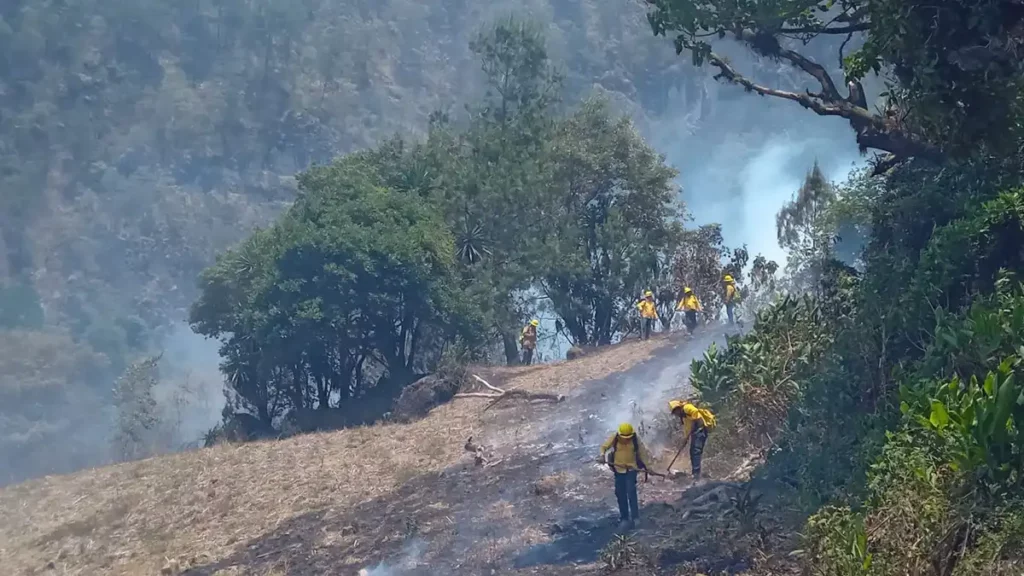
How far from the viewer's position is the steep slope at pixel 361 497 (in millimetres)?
13031

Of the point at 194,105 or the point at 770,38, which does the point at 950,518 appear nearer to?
the point at 770,38

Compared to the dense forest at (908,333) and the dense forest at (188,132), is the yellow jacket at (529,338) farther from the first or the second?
the dense forest at (188,132)

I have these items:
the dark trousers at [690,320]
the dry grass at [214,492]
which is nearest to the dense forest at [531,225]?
the dark trousers at [690,320]

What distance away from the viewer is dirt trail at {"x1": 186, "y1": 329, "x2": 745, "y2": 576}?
11859 mm

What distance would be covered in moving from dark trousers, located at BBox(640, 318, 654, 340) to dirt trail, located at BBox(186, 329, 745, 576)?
33.6 ft

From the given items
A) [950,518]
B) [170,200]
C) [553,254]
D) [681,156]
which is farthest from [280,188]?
[950,518]

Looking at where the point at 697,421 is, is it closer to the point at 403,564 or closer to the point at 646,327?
the point at 403,564

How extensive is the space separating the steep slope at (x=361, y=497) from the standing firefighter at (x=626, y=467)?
0.63 metres

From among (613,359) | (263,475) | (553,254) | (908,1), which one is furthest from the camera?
(553,254)

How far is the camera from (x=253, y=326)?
27047 millimetres

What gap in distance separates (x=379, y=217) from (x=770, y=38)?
646 inches

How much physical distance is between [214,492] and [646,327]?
14.6 metres

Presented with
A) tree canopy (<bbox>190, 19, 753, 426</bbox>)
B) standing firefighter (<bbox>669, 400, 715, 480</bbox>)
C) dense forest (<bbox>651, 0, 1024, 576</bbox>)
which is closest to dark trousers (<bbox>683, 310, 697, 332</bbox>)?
tree canopy (<bbox>190, 19, 753, 426</bbox>)

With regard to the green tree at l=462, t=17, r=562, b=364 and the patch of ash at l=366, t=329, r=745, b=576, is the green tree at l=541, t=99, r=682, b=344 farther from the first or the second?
the patch of ash at l=366, t=329, r=745, b=576
